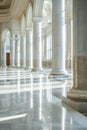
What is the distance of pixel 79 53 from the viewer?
267 inches

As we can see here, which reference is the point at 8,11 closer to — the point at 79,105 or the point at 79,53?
the point at 79,53

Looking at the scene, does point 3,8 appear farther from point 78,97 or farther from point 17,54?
point 78,97

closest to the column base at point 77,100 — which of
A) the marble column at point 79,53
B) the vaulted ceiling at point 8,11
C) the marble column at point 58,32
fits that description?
the marble column at point 79,53

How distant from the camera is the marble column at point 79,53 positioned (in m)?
6.63

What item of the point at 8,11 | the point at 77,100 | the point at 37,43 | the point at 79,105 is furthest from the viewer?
the point at 8,11

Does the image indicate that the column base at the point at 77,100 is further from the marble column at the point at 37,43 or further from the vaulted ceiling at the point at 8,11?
the vaulted ceiling at the point at 8,11

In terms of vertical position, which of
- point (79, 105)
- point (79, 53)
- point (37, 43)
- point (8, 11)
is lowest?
point (79, 105)

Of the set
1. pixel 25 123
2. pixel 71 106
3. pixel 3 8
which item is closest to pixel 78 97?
pixel 71 106

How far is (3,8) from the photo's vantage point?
42.6 meters

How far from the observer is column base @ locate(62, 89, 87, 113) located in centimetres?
614

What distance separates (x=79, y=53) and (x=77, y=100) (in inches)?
45.2

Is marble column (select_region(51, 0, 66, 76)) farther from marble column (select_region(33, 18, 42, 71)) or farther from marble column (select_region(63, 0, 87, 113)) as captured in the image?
marble column (select_region(33, 18, 42, 71))

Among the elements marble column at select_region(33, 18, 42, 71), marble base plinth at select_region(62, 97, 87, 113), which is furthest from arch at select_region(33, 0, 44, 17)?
marble base plinth at select_region(62, 97, 87, 113)

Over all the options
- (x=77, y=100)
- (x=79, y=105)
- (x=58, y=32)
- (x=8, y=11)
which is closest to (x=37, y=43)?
(x=58, y=32)
